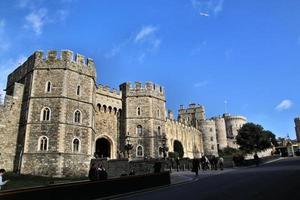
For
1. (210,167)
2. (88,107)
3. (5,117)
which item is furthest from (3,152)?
(210,167)

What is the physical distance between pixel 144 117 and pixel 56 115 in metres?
12.0

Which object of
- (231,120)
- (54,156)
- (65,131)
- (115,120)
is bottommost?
(54,156)

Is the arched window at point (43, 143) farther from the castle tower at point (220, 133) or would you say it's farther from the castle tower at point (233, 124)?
the castle tower at point (233, 124)

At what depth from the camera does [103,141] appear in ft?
120

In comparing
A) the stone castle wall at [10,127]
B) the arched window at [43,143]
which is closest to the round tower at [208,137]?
the arched window at [43,143]

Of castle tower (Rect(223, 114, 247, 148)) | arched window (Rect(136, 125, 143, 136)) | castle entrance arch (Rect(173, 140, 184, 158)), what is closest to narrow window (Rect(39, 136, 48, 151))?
arched window (Rect(136, 125, 143, 136))

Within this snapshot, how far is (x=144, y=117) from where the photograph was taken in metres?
35.9

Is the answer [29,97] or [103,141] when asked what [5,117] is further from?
[103,141]

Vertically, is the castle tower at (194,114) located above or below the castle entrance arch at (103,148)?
above

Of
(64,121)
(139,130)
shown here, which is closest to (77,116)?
(64,121)

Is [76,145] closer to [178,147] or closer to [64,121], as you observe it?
[64,121]

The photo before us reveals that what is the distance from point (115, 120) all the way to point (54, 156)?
11682 mm

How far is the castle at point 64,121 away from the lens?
85.7 ft

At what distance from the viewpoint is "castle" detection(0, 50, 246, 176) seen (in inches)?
1028
